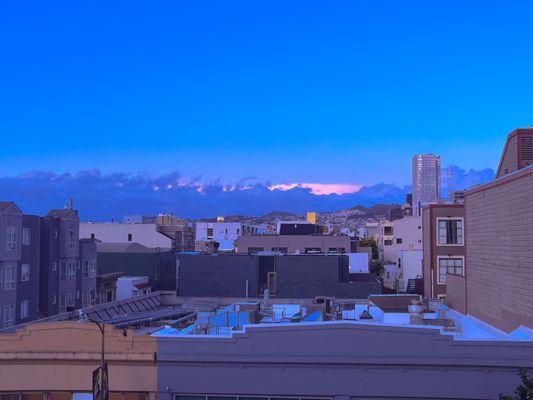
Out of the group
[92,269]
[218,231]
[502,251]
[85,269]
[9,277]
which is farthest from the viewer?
[218,231]

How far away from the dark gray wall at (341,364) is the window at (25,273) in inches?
983

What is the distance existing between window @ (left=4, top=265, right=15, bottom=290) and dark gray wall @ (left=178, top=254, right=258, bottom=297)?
1693 centimetres

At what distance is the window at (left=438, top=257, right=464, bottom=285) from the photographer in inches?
1711

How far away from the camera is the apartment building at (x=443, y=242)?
43.3 metres

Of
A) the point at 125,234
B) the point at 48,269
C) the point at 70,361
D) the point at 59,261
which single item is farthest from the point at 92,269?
the point at 125,234

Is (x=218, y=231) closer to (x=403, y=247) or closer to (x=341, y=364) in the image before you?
→ (x=403, y=247)

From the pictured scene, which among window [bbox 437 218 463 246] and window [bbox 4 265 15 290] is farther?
window [bbox 437 218 463 246]

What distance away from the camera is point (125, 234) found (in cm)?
10094

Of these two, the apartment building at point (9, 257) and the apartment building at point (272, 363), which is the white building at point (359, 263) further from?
the apartment building at point (272, 363)

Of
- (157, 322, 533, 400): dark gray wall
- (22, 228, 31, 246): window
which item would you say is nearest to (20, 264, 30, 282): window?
(22, 228, 31, 246): window

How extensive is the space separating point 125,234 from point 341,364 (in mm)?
85087

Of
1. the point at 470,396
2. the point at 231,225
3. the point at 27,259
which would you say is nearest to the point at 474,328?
the point at 470,396

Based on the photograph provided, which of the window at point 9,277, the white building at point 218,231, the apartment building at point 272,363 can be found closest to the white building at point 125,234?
the white building at point 218,231

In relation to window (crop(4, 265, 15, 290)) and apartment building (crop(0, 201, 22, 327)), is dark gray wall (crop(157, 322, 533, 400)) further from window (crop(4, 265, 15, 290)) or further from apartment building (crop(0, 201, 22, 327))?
window (crop(4, 265, 15, 290))
